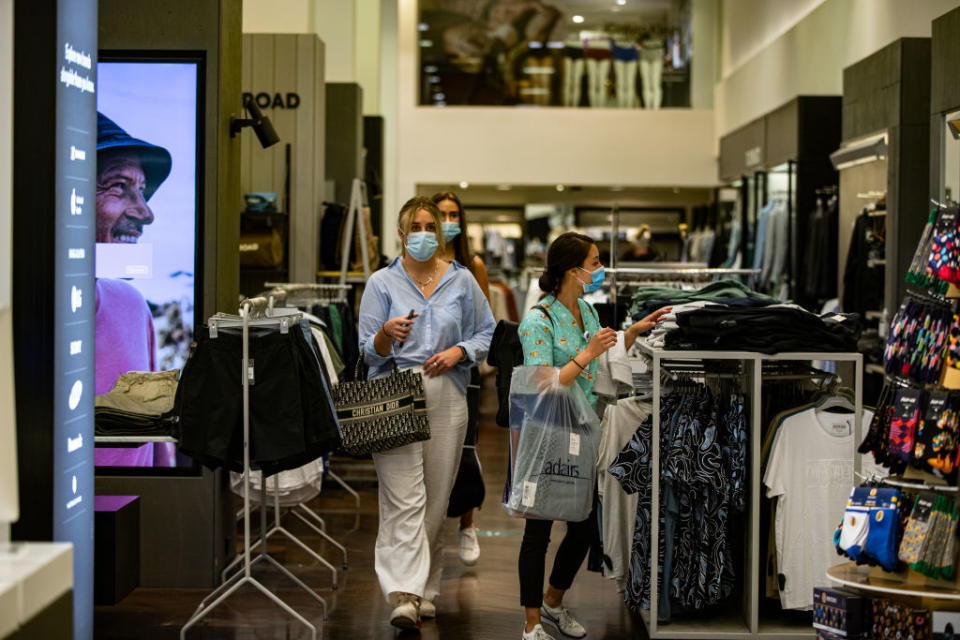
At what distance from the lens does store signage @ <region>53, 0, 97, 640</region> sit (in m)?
2.56

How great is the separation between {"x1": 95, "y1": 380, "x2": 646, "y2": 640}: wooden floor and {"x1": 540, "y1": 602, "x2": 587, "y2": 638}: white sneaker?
0.12 ft

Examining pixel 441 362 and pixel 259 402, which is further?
pixel 441 362

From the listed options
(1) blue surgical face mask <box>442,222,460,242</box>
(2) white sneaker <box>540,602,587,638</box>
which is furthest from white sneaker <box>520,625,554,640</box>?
(1) blue surgical face mask <box>442,222,460,242</box>

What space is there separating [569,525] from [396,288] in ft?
3.75

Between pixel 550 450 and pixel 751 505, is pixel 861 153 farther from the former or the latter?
pixel 550 450

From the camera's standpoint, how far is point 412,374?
163 inches

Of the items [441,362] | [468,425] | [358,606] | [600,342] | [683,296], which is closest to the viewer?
[600,342]

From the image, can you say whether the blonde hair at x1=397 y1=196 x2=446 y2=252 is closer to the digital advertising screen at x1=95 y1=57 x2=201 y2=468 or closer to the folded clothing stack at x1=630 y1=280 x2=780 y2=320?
the folded clothing stack at x1=630 y1=280 x2=780 y2=320

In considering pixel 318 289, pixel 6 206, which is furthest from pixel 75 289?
pixel 318 289

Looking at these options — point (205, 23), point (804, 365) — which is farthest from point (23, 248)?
point (804, 365)

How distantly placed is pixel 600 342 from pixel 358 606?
168cm

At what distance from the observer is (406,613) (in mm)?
4148

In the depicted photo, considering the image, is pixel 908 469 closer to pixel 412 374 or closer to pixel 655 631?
pixel 655 631

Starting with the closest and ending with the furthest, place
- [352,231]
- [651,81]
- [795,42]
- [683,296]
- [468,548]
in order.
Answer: [683,296], [468,548], [352,231], [795,42], [651,81]
